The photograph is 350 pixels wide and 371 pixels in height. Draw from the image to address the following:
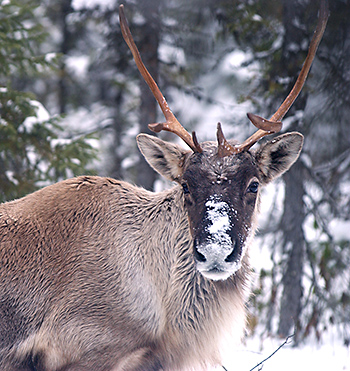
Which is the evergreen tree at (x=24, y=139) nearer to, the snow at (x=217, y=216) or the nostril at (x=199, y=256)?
the snow at (x=217, y=216)

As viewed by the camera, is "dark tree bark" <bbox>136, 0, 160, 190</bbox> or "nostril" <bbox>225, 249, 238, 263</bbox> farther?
"dark tree bark" <bbox>136, 0, 160, 190</bbox>

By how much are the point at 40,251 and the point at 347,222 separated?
500 centimetres

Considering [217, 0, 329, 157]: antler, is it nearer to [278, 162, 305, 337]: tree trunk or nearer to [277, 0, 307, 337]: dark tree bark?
[277, 0, 307, 337]: dark tree bark

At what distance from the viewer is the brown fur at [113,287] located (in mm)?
3752

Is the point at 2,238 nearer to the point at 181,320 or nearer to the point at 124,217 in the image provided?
the point at 124,217

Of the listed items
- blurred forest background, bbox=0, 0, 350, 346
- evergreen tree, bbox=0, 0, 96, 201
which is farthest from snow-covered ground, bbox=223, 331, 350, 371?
evergreen tree, bbox=0, 0, 96, 201

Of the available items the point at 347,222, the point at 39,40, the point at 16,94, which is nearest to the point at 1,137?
the point at 16,94

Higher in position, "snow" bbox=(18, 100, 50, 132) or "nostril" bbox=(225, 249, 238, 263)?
"snow" bbox=(18, 100, 50, 132)

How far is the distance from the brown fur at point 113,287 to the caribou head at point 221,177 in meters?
0.02

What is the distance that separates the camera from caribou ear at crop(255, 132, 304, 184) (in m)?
3.99

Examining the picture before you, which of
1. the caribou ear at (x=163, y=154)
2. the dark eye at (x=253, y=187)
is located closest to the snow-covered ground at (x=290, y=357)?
the dark eye at (x=253, y=187)

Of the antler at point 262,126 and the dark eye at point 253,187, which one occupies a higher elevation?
the antler at point 262,126

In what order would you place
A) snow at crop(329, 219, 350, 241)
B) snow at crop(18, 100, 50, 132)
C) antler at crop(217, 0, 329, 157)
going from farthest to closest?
snow at crop(18, 100, 50, 132)
snow at crop(329, 219, 350, 241)
antler at crop(217, 0, 329, 157)

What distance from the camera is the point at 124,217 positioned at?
423cm
